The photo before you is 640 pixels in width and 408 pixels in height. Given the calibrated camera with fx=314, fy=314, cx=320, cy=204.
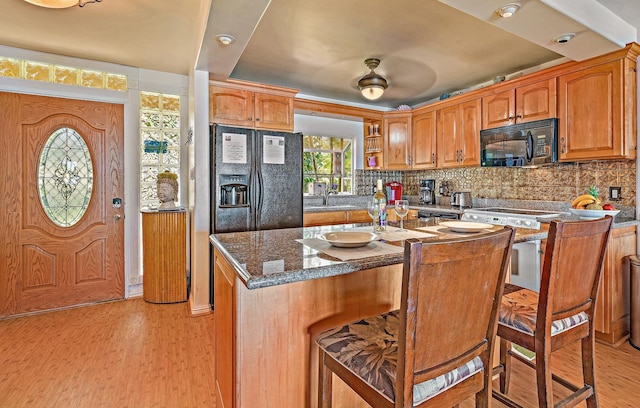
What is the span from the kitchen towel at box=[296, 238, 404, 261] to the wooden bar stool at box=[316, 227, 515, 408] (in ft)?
0.94

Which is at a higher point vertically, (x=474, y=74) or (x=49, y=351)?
(x=474, y=74)

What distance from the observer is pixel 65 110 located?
3098mm

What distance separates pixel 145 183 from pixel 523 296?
3607mm

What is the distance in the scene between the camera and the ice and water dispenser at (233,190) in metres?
2.96

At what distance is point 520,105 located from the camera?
3172 mm

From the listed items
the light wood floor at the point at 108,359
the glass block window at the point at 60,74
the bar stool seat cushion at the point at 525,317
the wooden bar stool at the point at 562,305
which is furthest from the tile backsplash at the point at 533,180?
the glass block window at the point at 60,74

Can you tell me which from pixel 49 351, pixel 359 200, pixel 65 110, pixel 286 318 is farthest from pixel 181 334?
pixel 359 200

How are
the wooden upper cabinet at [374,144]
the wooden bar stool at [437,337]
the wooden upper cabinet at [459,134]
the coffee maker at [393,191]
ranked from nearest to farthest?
the wooden bar stool at [437,337], the wooden upper cabinet at [459,134], the wooden upper cabinet at [374,144], the coffee maker at [393,191]

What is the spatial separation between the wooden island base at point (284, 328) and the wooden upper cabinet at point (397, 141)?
10.6ft

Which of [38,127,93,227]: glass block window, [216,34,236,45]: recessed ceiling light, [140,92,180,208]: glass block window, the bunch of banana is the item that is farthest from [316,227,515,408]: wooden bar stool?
[38,127,93,227]: glass block window

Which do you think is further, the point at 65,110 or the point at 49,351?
the point at 65,110

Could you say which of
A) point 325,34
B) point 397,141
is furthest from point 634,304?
point 325,34

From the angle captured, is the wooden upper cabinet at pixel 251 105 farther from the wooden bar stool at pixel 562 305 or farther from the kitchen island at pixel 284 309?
the wooden bar stool at pixel 562 305

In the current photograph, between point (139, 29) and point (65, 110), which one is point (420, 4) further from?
point (65, 110)
